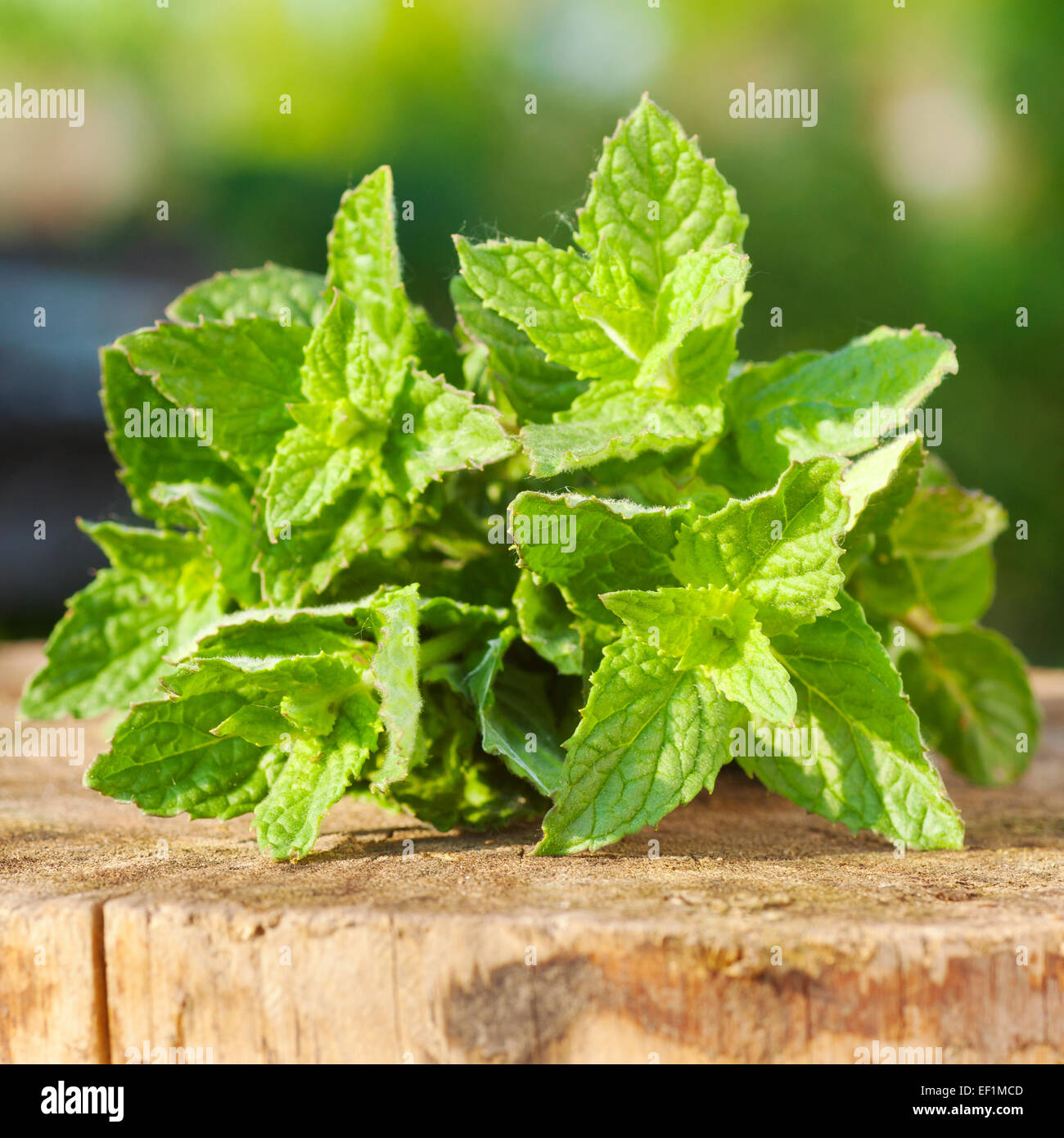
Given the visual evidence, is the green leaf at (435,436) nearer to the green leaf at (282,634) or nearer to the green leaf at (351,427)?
the green leaf at (351,427)

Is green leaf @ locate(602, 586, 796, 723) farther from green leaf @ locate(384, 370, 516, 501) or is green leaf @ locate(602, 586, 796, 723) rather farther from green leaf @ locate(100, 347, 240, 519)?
green leaf @ locate(100, 347, 240, 519)

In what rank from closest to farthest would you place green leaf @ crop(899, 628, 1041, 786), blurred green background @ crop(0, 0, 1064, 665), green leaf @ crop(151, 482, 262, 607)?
1. green leaf @ crop(151, 482, 262, 607)
2. green leaf @ crop(899, 628, 1041, 786)
3. blurred green background @ crop(0, 0, 1064, 665)

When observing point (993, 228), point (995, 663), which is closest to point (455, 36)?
point (993, 228)

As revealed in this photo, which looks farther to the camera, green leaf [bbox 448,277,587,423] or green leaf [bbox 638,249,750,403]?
green leaf [bbox 448,277,587,423]

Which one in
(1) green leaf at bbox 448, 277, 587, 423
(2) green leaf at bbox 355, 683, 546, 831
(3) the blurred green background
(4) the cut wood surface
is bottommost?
(4) the cut wood surface

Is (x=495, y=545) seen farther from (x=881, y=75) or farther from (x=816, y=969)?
(x=881, y=75)

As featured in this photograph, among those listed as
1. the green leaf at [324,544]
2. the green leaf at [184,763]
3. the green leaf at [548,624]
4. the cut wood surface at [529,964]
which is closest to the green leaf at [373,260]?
the green leaf at [324,544]

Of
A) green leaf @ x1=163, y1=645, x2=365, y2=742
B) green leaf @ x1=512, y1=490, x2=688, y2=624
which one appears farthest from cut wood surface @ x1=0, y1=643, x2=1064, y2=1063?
green leaf @ x1=512, y1=490, x2=688, y2=624
